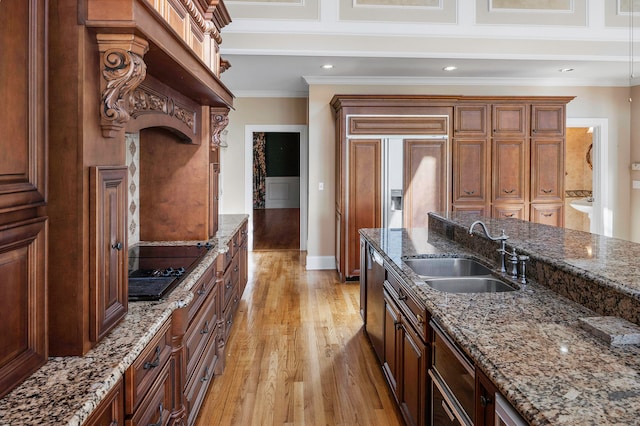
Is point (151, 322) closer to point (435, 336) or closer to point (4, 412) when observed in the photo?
point (4, 412)

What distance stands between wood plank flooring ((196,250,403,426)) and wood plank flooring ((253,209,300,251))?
275 cm

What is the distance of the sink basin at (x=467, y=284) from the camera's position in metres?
2.13

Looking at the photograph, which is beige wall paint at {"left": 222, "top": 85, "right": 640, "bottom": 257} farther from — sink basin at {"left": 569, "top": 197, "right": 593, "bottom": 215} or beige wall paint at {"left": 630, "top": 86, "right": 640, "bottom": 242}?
sink basin at {"left": 569, "top": 197, "right": 593, "bottom": 215}

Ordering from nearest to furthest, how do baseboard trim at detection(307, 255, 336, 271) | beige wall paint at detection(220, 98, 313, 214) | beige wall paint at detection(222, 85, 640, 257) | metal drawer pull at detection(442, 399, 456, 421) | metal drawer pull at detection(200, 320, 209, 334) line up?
metal drawer pull at detection(442, 399, 456, 421) < metal drawer pull at detection(200, 320, 209, 334) < beige wall paint at detection(222, 85, 640, 257) < baseboard trim at detection(307, 255, 336, 271) < beige wall paint at detection(220, 98, 313, 214)

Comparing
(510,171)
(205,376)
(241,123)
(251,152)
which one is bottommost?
(205,376)

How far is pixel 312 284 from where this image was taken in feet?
16.7

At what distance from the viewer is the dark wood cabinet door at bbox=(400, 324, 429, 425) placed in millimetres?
1798

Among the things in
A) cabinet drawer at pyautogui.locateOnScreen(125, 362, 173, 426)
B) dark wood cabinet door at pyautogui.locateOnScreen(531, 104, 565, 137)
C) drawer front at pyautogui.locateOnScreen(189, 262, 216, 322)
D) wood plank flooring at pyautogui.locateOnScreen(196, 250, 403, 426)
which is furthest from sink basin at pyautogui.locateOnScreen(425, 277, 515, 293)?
dark wood cabinet door at pyautogui.locateOnScreen(531, 104, 565, 137)

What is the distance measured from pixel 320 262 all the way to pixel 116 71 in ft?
15.5

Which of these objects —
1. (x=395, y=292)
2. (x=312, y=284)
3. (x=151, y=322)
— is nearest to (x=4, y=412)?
(x=151, y=322)

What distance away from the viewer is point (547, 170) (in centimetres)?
546

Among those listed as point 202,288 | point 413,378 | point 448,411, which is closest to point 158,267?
point 202,288

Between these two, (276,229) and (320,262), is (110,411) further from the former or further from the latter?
(276,229)

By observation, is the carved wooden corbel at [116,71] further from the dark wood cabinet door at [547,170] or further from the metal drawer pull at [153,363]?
the dark wood cabinet door at [547,170]
